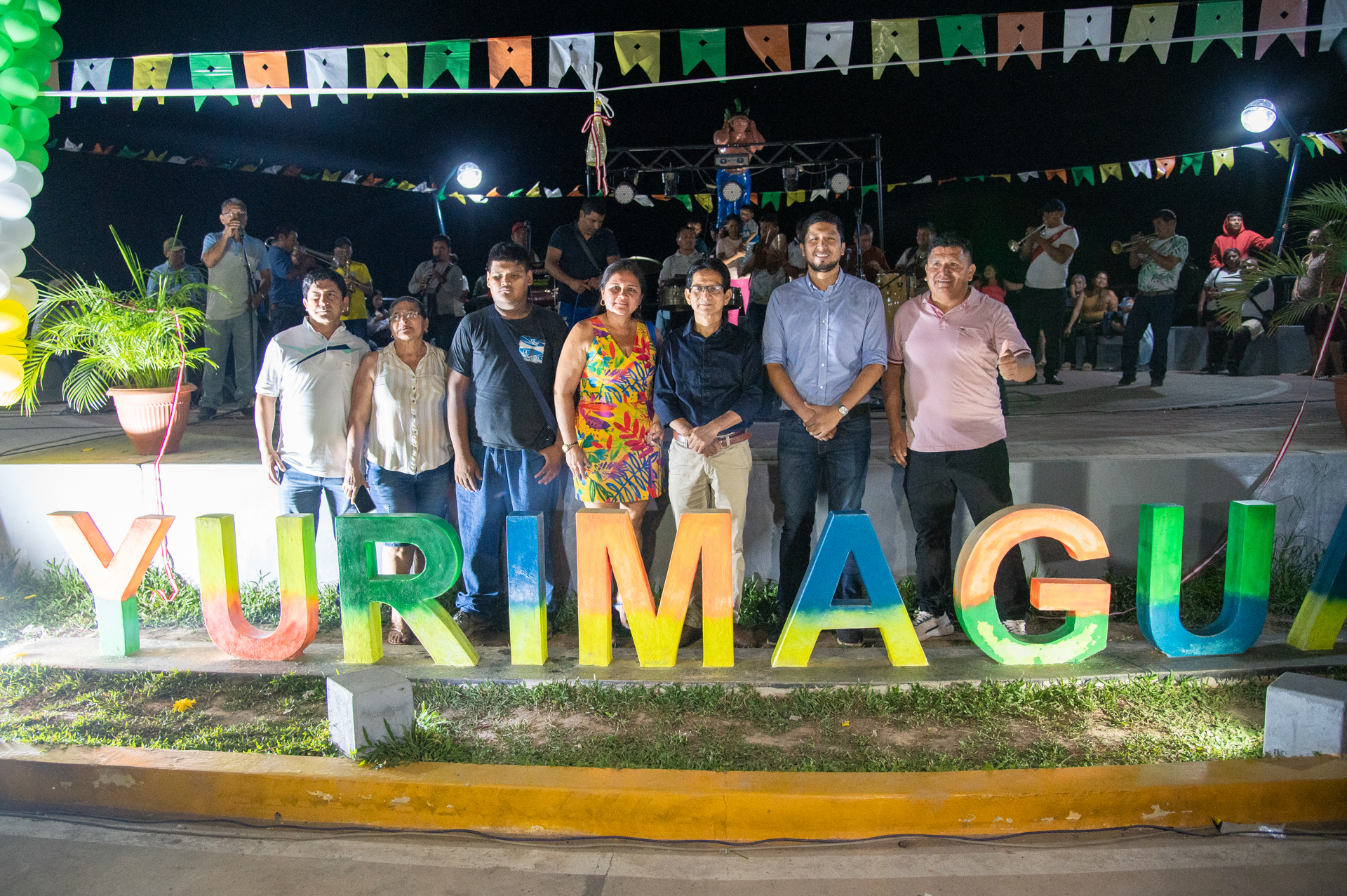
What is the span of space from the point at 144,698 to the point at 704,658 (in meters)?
2.57

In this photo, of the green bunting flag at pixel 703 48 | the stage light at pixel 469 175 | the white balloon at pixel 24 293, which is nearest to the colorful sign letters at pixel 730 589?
the white balloon at pixel 24 293

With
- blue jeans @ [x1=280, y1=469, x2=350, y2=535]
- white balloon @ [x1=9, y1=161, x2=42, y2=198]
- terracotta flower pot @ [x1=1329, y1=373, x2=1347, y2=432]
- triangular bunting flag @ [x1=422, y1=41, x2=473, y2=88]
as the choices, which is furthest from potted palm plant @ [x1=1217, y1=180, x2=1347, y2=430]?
white balloon @ [x1=9, y1=161, x2=42, y2=198]

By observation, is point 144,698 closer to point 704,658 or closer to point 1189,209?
point 704,658

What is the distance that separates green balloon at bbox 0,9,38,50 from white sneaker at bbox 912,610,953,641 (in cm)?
581

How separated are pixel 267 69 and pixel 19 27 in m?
2.09

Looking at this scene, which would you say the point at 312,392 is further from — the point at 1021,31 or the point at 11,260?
the point at 1021,31

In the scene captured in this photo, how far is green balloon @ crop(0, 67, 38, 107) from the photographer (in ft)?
15.9

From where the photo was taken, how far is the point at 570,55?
6.74 m

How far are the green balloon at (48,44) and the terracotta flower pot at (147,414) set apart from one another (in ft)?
6.60

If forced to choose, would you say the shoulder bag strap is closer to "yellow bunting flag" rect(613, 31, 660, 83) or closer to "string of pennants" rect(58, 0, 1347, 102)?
"string of pennants" rect(58, 0, 1347, 102)

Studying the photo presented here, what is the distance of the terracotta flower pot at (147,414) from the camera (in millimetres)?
5449

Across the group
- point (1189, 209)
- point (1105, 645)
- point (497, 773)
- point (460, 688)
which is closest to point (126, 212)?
Answer: point (460, 688)

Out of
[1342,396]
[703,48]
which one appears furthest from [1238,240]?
[703,48]

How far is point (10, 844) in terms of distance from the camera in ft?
9.97
